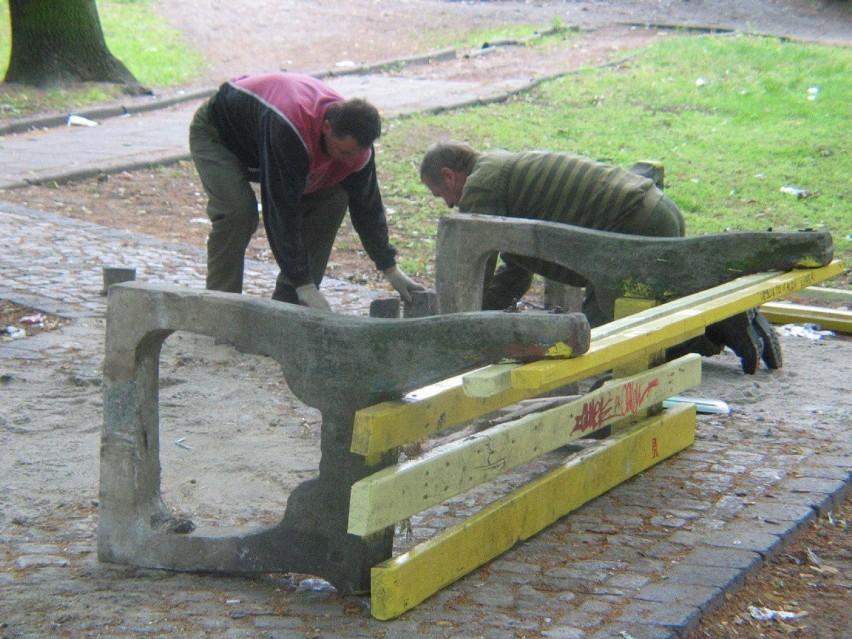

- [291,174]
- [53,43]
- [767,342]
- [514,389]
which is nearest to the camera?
[514,389]

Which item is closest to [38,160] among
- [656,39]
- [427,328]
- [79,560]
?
[79,560]

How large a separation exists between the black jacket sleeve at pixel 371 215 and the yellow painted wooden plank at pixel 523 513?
5.44ft

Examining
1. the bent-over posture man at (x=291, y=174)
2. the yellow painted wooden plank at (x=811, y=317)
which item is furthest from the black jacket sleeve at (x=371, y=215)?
the yellow painted wooden plank at (x=811, y=317)

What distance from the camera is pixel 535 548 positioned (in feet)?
12.7

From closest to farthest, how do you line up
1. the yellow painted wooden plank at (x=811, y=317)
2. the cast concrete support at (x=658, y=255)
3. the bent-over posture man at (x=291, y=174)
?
1. the cast concrete support at (x=658, y=255)
2. the bent-over posture man at (x=291, y=174)
3. the yellow painted wooden plank at (x=811, y=317)

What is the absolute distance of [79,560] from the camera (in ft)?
12.4

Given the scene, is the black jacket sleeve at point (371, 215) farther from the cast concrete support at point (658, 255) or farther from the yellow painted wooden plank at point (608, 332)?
the yellow painted wooden plank at point (608, 332)

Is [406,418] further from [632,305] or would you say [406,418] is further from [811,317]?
[811,317]

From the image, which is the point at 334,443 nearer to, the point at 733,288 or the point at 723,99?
the point at 733,288

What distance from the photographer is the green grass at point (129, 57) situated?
1285cm

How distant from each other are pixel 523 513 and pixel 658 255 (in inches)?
60.2

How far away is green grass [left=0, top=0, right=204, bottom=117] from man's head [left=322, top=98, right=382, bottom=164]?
827 cm

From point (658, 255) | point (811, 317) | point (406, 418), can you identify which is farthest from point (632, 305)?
point (811, 317)

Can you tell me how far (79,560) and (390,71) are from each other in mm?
12443
